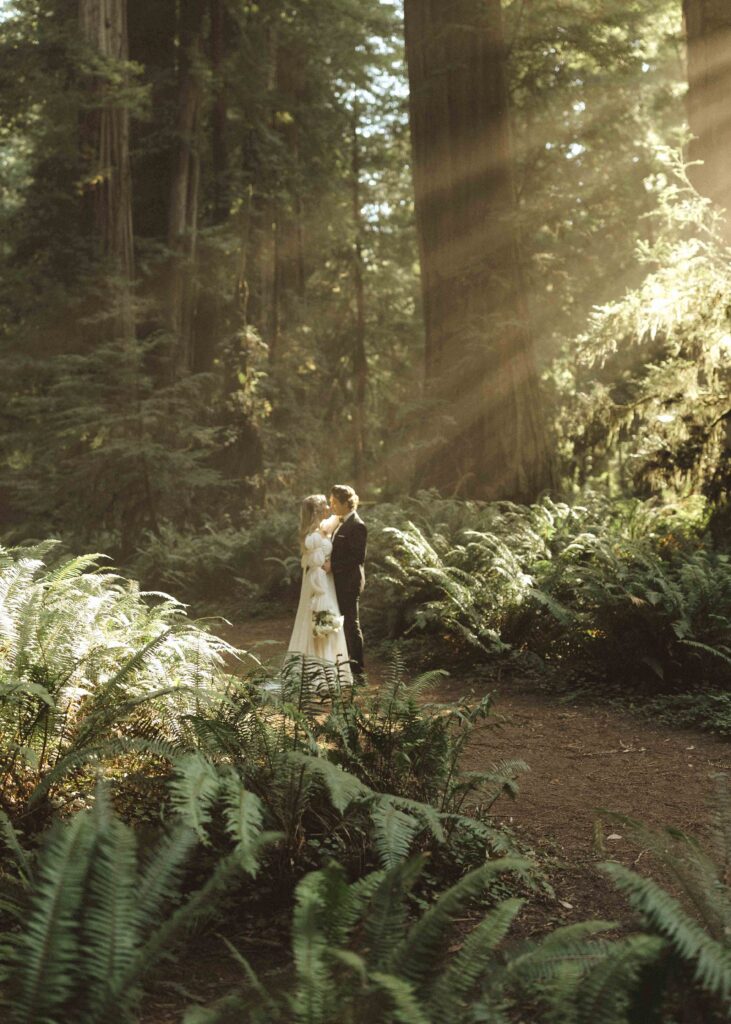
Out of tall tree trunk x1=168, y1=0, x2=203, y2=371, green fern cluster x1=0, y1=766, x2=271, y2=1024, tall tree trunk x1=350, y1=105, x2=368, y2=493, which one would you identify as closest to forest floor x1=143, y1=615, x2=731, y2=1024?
green fern cluster x1=0, y1=766, x2=271, y2=1024

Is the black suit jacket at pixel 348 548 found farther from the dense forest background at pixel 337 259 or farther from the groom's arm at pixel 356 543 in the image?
the dense forest background at pixel 337 259

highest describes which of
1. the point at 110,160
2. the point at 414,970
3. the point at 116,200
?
the point at 110,160

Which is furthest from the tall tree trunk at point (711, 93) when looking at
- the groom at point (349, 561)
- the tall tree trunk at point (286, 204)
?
the tall tree trunk at point (286, 204)

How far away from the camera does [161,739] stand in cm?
432

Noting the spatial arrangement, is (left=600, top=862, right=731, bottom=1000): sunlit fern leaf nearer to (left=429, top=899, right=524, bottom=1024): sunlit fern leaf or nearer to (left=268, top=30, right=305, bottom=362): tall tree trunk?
(left=429, top=899, right=524, bottom=1024): sunlit fern leaf

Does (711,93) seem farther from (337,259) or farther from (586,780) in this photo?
(337,259)

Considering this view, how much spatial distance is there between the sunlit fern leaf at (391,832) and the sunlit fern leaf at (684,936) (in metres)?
0.95

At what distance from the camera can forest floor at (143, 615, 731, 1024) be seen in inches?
153

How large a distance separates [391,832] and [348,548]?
5.20m

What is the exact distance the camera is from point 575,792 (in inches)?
229

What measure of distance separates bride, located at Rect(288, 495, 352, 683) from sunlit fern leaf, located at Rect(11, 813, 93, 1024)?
5.52 meters

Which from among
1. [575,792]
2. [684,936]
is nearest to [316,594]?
[575,792]

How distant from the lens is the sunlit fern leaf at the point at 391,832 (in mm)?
3471

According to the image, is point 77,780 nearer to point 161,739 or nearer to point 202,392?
point 161,739
